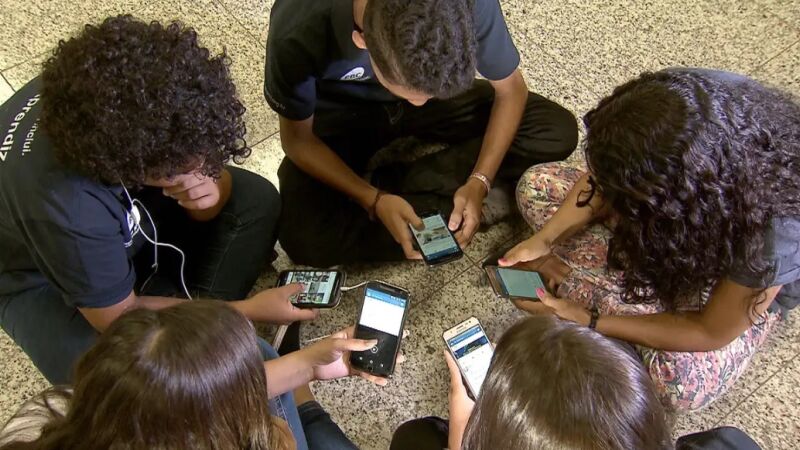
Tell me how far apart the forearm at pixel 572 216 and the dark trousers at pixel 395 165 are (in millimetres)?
189

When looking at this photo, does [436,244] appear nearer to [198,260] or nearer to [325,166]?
[325,166]

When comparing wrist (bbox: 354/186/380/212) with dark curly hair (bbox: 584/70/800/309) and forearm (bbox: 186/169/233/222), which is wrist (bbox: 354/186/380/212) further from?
dark curly hair (bbox: 584/70/800/309)

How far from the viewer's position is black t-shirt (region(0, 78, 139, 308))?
0.89 m

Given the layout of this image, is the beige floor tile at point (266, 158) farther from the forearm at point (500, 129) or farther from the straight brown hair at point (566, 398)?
the straight brown hair at point (566, 398)

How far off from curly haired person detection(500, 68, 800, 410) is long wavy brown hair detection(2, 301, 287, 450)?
570 millimetres

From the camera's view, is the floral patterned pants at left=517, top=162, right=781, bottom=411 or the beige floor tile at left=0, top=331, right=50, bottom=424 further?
the beige floor tile at left=0, top=331, right=50, bottom=424

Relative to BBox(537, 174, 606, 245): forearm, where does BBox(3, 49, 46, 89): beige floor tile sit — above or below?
above

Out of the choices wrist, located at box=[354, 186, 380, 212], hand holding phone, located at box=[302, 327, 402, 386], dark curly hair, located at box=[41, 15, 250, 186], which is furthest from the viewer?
wrist, located at box=[354, 186, 380, 212]

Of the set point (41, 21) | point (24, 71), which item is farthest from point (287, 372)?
point (41, 21)

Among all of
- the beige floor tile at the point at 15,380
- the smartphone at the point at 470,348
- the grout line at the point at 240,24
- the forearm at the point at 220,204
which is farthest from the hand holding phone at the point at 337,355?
the grout line at the point at 240,24

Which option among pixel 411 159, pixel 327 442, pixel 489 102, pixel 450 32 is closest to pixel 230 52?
pixel 411 159

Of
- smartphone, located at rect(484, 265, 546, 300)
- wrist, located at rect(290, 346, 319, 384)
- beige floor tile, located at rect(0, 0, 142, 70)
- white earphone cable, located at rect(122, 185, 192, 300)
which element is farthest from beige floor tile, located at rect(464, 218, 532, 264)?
beige floor tile, located at rect(0, 0, 142, 70)

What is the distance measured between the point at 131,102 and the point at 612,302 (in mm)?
909

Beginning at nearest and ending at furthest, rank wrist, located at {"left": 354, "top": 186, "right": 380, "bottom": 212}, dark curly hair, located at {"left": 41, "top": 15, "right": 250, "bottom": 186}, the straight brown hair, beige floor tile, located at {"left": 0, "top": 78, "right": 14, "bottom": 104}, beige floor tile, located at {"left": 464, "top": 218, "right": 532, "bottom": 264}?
the straight brown hair → dark curly hair, located at {"left": 41, "top": 15, "right": 250, "bottom": 186} → wrist, located at {"left": 354, "top": 186, "right": 380, "bottom": 212} → beige floor tile, located at {"left": 464, "top": 218, "right": 532, "bottom": 264} → beige floor tile, located at {"left": 0, "top": 78, "right": 14, "bottom": 104}
